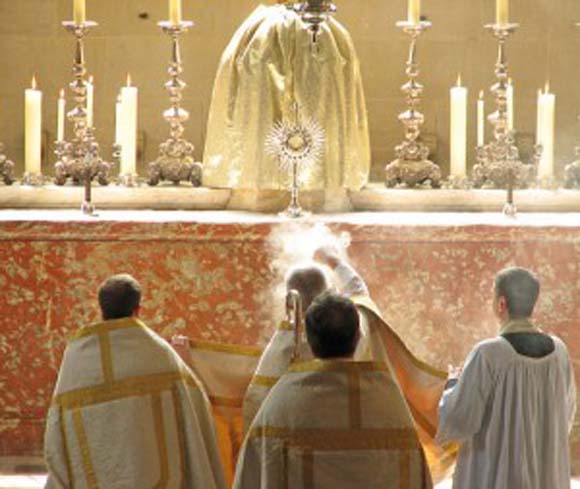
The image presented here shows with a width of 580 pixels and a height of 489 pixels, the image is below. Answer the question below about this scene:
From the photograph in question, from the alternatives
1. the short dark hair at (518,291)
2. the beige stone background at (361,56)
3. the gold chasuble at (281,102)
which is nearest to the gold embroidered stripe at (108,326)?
the short dark hair at (518,291)

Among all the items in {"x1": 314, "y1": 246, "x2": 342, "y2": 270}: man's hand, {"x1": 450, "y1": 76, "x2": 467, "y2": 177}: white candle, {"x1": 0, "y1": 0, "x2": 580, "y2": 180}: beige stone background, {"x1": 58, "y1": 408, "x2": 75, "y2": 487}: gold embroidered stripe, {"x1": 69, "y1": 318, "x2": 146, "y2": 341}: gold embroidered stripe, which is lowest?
{"x1": 58, "y1": 408, "x2": 75, "y2": 487}: gold embroidered stripe

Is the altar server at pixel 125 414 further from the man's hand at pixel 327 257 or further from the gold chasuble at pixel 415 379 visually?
the man's hand at pixel 327 257

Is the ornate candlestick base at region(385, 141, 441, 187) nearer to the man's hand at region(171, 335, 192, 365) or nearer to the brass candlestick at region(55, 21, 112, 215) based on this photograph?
the brass candlestick at region(55, 21, 112, 215)

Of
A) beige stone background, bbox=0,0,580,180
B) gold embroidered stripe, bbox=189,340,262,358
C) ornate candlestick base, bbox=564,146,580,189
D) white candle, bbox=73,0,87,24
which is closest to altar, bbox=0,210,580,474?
gold embroidered stripe, bbox=189,340,262,358

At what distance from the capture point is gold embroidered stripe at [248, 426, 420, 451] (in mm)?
6762

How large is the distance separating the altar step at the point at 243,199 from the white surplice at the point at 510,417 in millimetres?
2483

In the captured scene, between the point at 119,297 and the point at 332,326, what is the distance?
A: 1.14 metres

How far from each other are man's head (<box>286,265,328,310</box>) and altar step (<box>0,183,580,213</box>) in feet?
7.21

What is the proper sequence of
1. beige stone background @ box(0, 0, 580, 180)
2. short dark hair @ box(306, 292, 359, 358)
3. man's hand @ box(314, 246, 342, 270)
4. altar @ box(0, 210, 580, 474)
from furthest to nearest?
1. beige stone background @ box(0, 0, 580, 180)
2. altar @ box(0, 210, 580, 474)
3. man's hand @ box(314, 246, 342, 270)
4. short dark hair @ box(306, 292, 359, 358)

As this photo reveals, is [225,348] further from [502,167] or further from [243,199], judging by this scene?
[502,167]

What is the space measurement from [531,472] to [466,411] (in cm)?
33

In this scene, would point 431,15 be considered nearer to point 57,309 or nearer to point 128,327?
point 57,309

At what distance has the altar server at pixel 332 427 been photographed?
676cm

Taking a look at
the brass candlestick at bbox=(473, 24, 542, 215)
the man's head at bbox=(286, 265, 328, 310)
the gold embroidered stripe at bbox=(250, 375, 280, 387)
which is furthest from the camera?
the brass candlestick at bbox=(473, 24, 542, 215)
